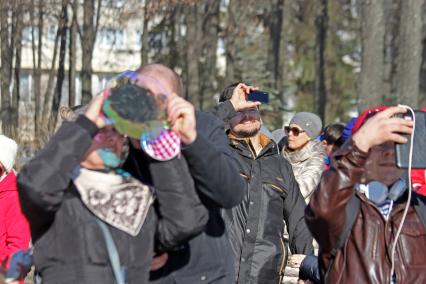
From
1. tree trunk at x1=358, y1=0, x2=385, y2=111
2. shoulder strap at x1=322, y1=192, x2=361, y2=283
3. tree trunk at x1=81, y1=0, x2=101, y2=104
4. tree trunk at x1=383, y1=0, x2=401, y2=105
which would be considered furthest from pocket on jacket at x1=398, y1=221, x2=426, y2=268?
tree trunk at x1=383, y1=0, x2=401, y2=105

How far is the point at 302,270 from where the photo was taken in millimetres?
6023

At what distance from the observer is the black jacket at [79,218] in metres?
4.09

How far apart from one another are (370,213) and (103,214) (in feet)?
3.93

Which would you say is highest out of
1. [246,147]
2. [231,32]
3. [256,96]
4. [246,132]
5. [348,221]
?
[256,96]

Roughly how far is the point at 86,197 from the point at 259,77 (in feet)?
98.1

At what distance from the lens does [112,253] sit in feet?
14.0

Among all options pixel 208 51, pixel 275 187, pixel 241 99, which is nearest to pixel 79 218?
pixel 241 99

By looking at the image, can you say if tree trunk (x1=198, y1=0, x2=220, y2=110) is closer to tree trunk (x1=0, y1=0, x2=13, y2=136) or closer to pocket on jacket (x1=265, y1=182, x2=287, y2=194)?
tree trunk (x1=0, y1=0, x2=13, y2=136)

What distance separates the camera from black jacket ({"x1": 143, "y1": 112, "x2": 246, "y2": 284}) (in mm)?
4266

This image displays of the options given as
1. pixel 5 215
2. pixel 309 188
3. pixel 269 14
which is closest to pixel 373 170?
pixel 5 215

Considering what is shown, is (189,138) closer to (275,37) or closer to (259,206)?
(259,206)

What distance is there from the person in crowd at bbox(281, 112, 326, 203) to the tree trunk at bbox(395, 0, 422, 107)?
10.5m

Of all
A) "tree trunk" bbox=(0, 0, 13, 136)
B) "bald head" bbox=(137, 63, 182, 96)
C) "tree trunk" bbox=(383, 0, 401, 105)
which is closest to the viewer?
"bald head" bbox=(137, 63, 182, 96)

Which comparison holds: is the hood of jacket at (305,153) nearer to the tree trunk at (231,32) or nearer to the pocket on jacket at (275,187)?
the pocket on jacket at (275,187)
